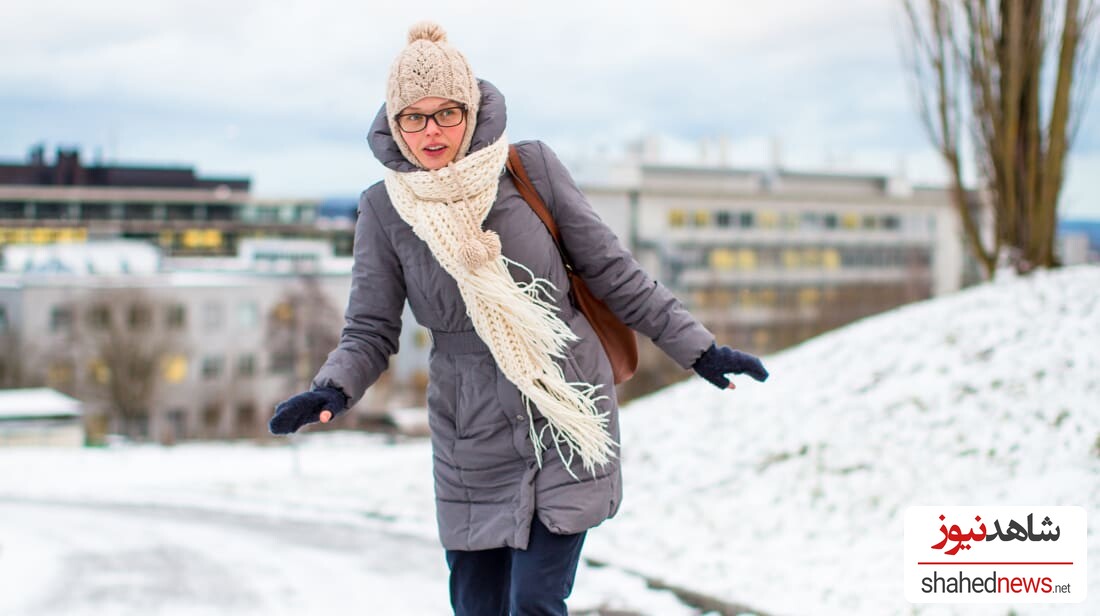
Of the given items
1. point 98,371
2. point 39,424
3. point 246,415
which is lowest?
point 246,415

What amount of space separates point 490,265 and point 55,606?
456cm

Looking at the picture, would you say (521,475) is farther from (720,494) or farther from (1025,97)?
(1025,97)

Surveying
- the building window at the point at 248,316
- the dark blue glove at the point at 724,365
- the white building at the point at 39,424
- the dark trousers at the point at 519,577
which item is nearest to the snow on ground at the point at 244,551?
the dark trousers at the point at 519,577

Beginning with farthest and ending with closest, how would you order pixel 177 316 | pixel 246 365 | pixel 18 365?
1. pixel 246 365
2. pixel 177 316
3. pixel 18 365

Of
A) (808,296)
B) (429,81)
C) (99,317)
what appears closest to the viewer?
(429,81)

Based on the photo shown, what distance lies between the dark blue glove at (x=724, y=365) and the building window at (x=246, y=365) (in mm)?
51059

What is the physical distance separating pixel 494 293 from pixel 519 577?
0.82 m

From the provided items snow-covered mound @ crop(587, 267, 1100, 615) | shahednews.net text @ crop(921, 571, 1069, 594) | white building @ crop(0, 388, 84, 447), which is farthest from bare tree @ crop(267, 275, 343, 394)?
shahednews.net text @ crop(921, 571, 1069, 594)

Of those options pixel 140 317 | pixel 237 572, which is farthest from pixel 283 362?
pixel 237 572

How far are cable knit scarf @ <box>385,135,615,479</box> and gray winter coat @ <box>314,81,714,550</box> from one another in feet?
0.19

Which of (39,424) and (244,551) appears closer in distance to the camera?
(244,551)

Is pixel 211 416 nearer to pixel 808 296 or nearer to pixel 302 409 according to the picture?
pixel 808 296

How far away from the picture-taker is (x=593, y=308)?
325cm

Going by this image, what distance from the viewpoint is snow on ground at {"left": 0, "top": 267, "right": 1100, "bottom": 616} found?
19.2 feet
